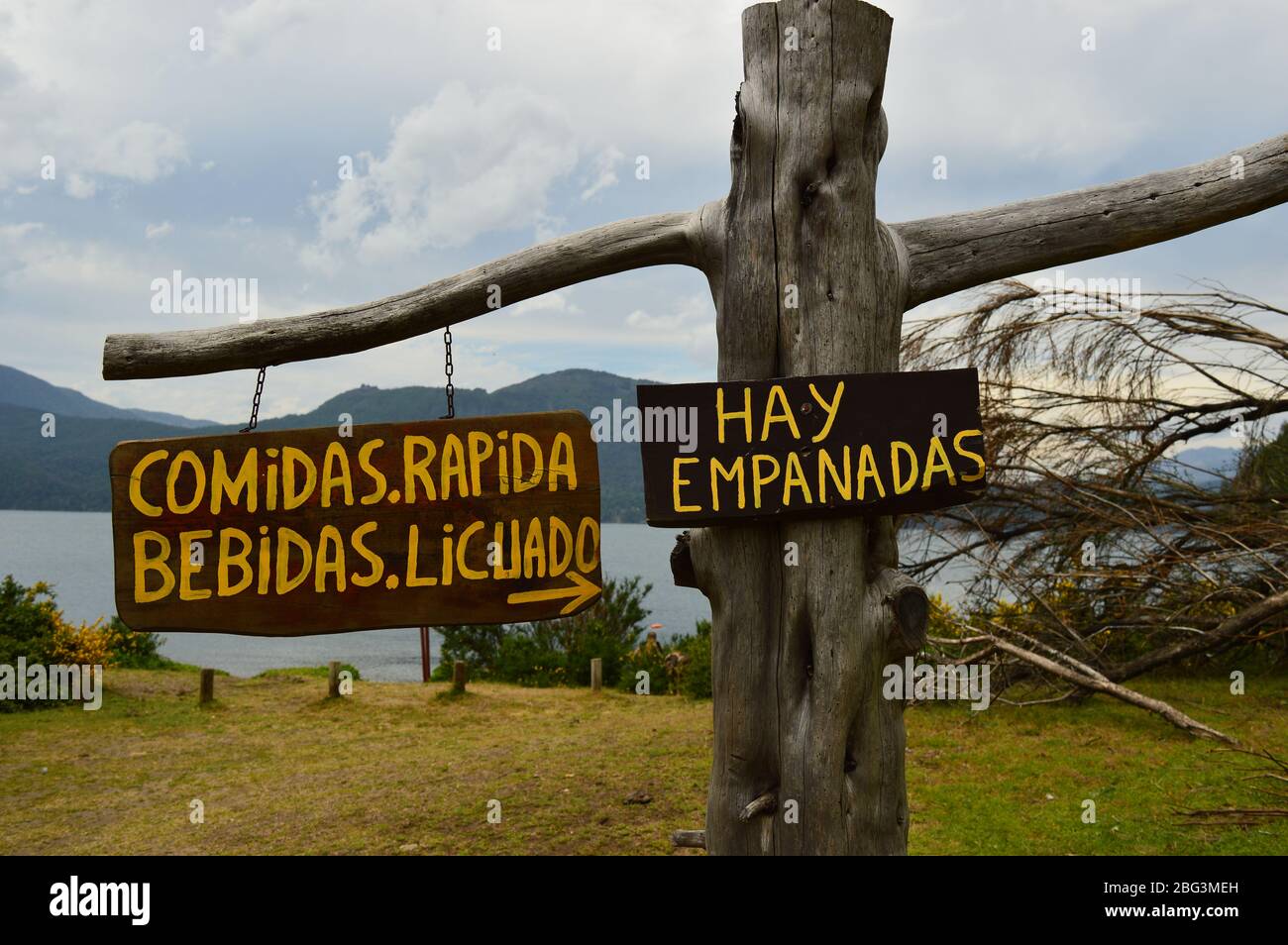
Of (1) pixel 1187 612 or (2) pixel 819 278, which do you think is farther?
(1) pixel 1187 612

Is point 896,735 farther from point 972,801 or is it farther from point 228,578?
point 972,801

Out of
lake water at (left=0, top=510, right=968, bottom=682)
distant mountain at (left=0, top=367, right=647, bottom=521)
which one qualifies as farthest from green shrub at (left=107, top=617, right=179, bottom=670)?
distant mountain at (left=0, top=367, right=647, bottom=521)

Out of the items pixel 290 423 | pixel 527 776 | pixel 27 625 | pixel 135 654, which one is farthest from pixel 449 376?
pixel 290 423

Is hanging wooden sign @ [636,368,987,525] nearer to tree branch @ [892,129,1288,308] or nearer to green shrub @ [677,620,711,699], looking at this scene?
tree branch @ [892,129,1288,308]

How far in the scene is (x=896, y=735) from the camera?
2.76 meters

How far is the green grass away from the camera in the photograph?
5336 millimetres

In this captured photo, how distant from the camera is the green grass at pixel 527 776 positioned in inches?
210

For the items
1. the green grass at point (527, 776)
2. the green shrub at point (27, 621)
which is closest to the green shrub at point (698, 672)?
the green grass at point (527, 776)

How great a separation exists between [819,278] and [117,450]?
235 cm

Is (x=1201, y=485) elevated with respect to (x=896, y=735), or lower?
elevated

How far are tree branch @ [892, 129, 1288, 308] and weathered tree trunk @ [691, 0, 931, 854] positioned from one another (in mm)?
295

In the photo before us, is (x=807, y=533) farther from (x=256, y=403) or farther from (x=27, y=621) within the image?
(x=27, y=621)
